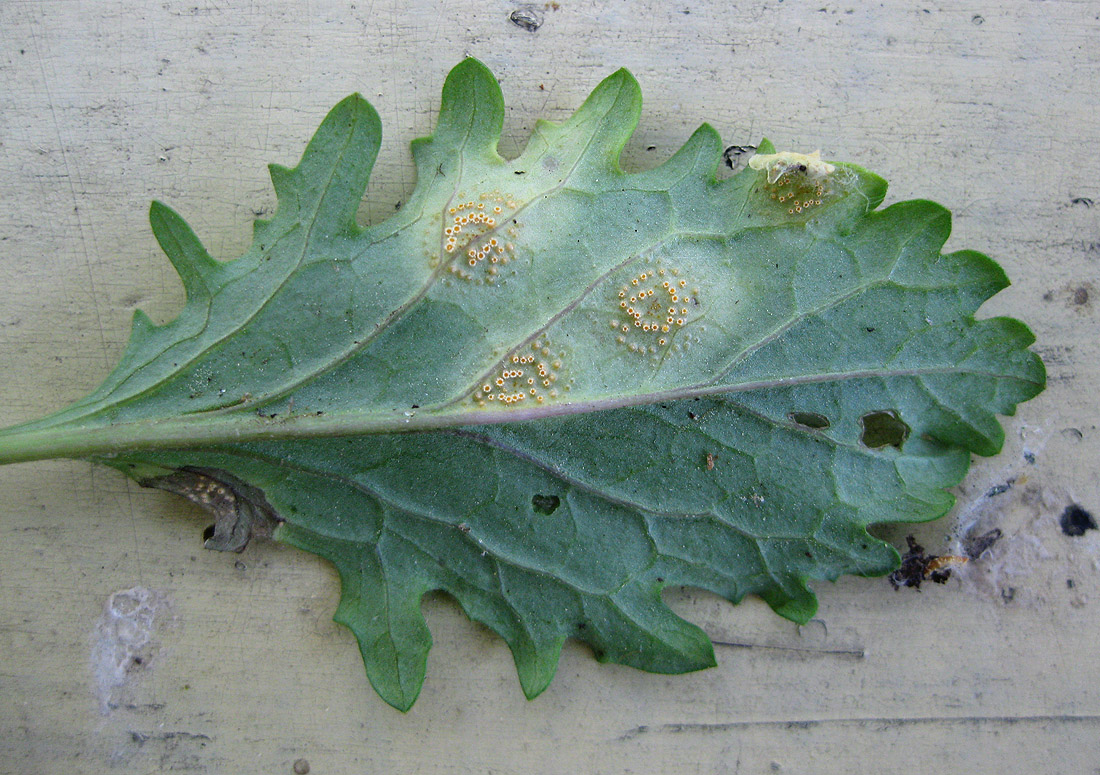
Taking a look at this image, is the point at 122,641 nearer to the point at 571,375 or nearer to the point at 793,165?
the point at 571,375

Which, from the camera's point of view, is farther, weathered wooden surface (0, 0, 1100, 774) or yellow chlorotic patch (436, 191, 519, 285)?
weathered wooden surface (0, 0, 1100, 774)

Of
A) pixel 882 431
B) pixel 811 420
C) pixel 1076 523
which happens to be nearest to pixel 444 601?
pixel 811 420

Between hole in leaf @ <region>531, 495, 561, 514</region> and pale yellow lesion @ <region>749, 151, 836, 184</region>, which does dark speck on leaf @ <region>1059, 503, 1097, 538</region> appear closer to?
pale yellow lesion @ <region>749, 151, 836, 184</region>

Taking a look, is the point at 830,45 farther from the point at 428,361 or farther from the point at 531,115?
the point at 428,361

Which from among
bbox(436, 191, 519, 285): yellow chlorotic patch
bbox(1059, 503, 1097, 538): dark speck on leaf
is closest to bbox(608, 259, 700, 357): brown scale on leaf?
bbox(436, 191, 519, 285): yellow chlorotic patch

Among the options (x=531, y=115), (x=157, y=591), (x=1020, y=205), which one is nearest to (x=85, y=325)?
(x=157, y=591)
